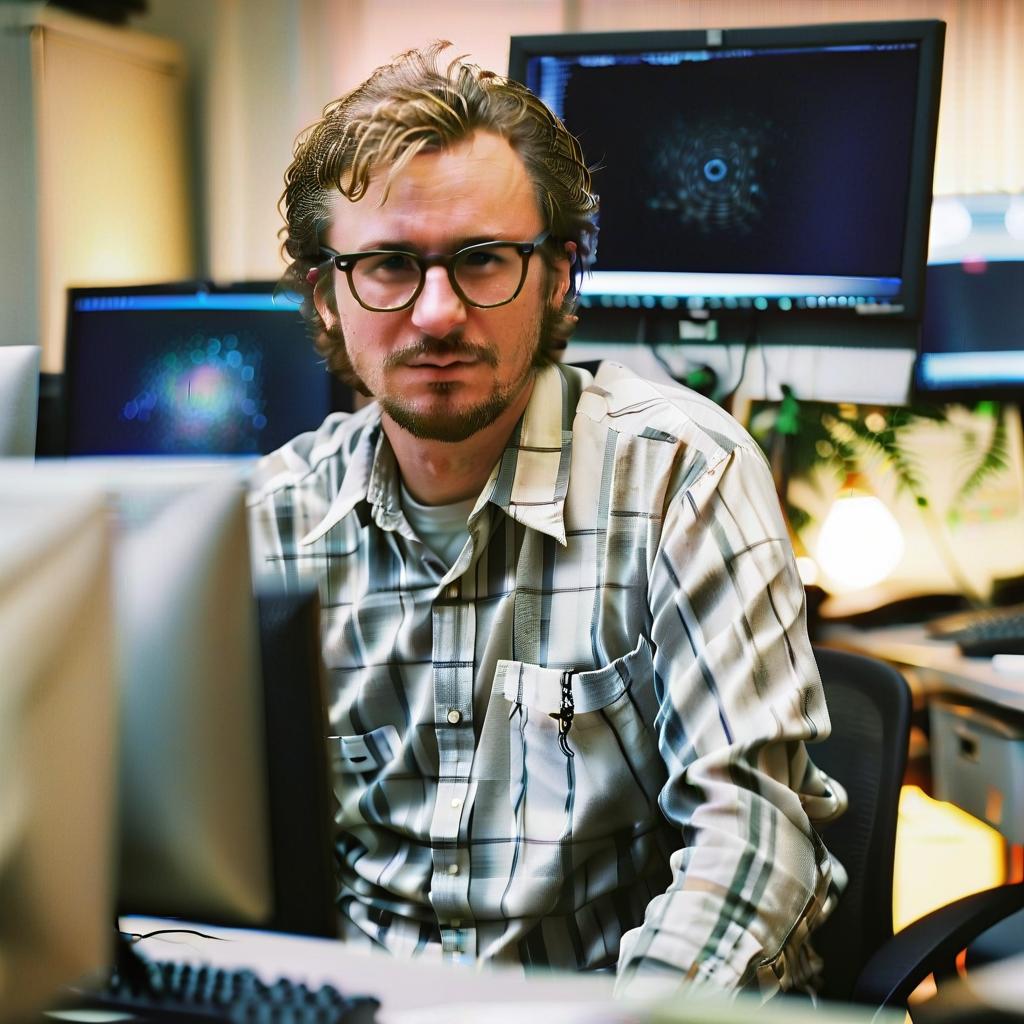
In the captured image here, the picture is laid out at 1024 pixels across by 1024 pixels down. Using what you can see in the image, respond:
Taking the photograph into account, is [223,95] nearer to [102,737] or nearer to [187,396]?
[187,396]

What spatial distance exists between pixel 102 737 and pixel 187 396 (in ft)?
4.55

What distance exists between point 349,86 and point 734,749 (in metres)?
2.29

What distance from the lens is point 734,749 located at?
98 cm

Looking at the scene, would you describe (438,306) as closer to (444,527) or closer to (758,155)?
(444,527)

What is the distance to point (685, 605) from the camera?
1.07 m

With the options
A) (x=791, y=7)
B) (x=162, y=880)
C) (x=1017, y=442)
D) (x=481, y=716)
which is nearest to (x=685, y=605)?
(x=481, y=716)

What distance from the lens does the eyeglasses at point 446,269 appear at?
3.81 feet

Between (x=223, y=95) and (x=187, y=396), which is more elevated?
(x=223, y=95)

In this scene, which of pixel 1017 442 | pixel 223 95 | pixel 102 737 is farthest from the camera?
pixel 223 95

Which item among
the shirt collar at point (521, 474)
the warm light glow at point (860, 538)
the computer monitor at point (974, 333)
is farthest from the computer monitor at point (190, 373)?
the computer monitor at point (974, 333)

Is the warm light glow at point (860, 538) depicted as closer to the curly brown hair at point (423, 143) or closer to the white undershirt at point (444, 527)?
the curly brown hair at point (423, 143)

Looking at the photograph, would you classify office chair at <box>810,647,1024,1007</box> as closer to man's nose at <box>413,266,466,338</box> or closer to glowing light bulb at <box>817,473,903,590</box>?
man's nose at <box>413,266,466,338</box>

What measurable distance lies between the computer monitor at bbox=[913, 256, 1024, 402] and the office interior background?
1.6 inches

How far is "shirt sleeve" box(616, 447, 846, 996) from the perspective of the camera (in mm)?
904
